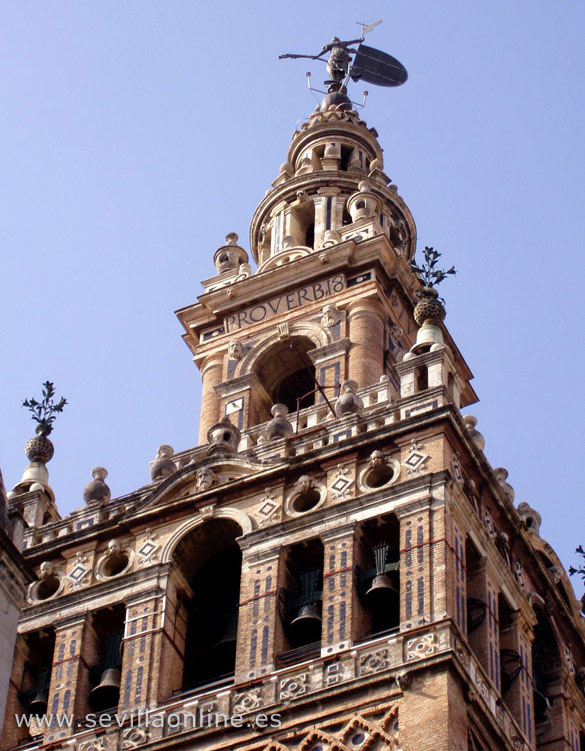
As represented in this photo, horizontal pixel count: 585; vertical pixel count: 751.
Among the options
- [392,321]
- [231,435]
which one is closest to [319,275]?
[392,321]

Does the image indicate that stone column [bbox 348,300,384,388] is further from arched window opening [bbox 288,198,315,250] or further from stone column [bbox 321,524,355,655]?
stone column [bbox 321,524,355,655]

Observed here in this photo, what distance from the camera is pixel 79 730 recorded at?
37.3m

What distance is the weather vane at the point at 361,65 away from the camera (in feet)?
200

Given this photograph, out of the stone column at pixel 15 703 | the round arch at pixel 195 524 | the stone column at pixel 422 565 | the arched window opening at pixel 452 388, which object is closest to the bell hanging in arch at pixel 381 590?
the stone column at pixel 422 565

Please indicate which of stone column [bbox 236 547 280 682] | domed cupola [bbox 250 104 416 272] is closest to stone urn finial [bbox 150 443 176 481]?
stone column [bbox 236 547 280 682]

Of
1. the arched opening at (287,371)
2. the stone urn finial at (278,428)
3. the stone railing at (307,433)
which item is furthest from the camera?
the arched opening at (287,371)

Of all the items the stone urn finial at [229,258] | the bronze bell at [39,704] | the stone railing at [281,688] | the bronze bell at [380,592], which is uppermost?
the stone urn finial at [229,258]

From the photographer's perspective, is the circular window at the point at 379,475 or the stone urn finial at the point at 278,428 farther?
the stone urn finial at the point at 278,428

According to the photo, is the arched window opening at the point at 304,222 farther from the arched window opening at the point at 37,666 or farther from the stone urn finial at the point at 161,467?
the arched window opening at the point at 37,666

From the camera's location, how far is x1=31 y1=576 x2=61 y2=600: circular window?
4069 centimetres

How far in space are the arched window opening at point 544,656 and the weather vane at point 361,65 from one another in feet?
75.1

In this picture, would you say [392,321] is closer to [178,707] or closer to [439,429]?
[439,429]

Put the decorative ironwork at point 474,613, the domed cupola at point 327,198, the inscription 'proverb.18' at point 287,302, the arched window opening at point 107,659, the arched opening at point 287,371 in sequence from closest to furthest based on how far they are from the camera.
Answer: the decorative ironwork at point 474,613
the arched window opening at point 107,659
the arched opening at point 287,371
the inscription 'proverb.18' at point 287,302
the domed cupola at point 327,198

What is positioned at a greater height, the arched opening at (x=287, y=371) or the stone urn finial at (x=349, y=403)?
the arched opening at (x=287, y=371)
